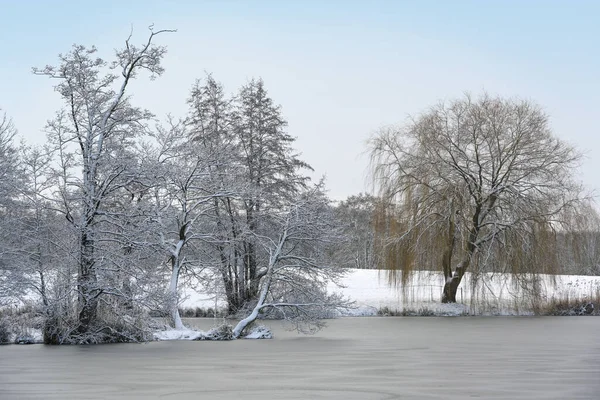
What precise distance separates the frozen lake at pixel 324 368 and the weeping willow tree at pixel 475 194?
11796 mm

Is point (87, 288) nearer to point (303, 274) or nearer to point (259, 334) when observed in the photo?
point (259, 334)

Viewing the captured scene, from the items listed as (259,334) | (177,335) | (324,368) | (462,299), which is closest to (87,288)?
(177,335)

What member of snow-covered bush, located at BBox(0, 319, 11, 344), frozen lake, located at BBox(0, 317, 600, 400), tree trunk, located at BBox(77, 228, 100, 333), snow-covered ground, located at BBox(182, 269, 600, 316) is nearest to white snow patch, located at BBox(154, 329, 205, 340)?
frozen lake, located at BBox(0, 317, 600, 400)

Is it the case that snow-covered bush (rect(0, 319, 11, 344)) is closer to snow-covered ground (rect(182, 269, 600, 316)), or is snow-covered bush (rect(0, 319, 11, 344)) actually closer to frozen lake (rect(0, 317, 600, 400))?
frozen lake (rect(0, 317, 600, 400))

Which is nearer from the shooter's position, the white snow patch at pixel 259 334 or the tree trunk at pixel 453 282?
the white snow patch at pixel 259 334

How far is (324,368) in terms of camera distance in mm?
14945

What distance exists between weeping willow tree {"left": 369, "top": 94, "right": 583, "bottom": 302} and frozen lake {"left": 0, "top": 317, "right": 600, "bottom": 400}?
11.8 m

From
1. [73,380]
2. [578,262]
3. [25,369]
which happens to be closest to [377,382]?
[73,380]

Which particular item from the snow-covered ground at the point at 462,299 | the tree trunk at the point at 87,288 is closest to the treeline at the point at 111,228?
the tree trunk at the point at 87,288

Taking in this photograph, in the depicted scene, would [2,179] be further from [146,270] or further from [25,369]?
[25,369]

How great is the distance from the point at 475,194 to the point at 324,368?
2491cm

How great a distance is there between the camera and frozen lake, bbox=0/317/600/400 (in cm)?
1139

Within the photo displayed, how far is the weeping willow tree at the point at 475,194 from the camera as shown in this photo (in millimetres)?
36938

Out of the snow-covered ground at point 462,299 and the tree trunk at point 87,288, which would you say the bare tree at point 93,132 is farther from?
the snow-covered ground at point 462,299
